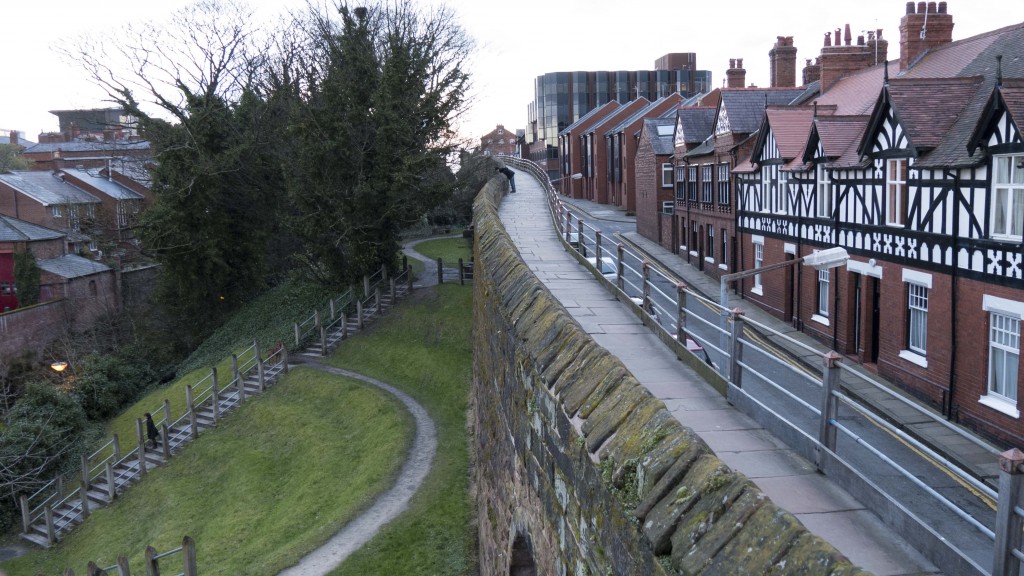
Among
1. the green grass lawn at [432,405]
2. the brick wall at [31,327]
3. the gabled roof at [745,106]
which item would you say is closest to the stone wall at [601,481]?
the green grass lawn at [432,405]

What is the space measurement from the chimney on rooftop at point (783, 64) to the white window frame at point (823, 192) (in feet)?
49.1

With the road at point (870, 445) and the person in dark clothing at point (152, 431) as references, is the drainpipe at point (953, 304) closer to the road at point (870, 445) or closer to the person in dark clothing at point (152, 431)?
the road at point (870, 445)

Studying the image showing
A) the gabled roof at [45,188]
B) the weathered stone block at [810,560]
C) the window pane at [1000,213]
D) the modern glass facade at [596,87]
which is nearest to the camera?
the weathered stone block at [810,560]

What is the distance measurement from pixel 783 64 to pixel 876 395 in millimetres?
22535

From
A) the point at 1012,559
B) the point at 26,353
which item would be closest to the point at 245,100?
the point at 26,353

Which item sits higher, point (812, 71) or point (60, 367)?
point (812, 71)

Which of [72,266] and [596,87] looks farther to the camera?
[596,87]

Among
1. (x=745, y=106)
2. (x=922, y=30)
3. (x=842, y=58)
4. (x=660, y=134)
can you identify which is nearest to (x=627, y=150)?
(x=660, y=134)

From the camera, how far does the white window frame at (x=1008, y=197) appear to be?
14695 millimetres

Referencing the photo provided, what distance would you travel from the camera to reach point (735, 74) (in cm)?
4094

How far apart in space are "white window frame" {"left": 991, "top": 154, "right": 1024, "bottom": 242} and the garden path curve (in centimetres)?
1287

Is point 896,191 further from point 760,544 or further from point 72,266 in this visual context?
point 72,266

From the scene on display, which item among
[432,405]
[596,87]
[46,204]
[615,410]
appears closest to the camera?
[615,410]

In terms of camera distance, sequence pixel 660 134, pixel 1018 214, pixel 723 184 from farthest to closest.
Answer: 1. pixel 660 134
2. pixel 723 184
3. pixel 1018 214
